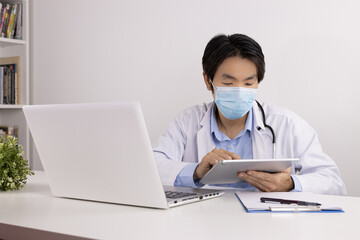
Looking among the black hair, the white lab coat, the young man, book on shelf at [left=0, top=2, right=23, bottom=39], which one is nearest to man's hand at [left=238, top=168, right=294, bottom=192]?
the white lab coat

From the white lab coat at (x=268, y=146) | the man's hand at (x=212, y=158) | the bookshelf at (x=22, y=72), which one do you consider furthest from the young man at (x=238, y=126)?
the bookshelf at (x=22, y=72)

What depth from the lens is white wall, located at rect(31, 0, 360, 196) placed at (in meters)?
2.46

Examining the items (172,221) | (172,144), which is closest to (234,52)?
(172,144)

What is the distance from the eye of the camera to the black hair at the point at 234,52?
211cm

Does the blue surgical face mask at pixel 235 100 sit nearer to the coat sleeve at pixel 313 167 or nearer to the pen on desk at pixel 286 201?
the coat sleeve at pixel 313 167

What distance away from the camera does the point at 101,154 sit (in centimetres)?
129

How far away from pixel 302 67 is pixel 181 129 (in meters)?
0.79

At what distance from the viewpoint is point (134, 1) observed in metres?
3.16

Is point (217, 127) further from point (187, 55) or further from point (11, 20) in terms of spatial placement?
point (11, 20)

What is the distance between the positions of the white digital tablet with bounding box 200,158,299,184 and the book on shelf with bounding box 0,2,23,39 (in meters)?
2.58

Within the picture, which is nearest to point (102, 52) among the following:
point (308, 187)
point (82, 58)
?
point (82, 58)

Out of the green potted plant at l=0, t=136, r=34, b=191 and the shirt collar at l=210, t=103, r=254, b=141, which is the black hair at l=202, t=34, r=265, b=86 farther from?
the green potted plant at l=0, t=136, r=34, b=191

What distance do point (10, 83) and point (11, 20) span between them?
0.48 meters

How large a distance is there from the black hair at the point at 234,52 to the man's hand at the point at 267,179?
2.28ft
